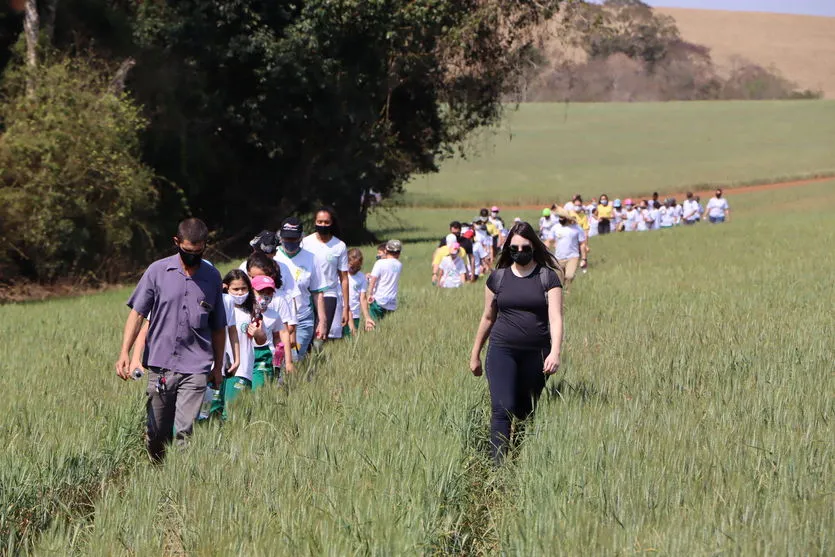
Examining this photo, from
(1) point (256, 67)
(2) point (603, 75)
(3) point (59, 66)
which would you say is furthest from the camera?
(2) point (603, 75)

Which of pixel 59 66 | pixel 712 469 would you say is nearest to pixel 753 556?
pixel 712 469

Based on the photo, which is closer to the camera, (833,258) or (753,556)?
(753,556)

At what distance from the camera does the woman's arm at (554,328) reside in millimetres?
7430

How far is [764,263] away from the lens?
2422 centimetres

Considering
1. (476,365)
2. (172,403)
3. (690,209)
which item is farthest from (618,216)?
(172,403)

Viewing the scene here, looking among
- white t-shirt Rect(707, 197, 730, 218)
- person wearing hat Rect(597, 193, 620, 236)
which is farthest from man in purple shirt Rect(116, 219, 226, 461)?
white t-shirt Rect(707, 197, 730, 218)

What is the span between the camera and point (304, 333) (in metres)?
10.7

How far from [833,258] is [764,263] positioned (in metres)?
1.69

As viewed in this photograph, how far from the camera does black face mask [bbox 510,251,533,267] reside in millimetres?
7516

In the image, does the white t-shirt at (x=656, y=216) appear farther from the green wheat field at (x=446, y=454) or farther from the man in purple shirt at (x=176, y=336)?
the man in purple shirt at (x=176, y=336)

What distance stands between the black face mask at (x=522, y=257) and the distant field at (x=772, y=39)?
15113cm

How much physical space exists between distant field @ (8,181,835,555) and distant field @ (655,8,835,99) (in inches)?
5862

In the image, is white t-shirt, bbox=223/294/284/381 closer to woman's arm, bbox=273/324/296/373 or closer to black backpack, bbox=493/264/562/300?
woman's arm, bbox=273/324/296/373

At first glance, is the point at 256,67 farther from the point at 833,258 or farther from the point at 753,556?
the point at 753,556
